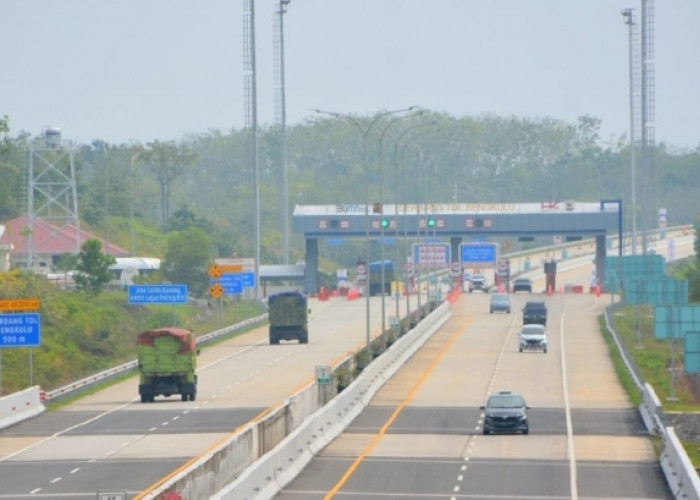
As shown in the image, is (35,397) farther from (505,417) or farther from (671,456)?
(671,456)

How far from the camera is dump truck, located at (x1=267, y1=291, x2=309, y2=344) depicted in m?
86.7

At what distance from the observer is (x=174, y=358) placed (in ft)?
194

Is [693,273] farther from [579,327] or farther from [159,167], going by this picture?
[159,167]

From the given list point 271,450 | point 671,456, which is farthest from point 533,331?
point 271,450

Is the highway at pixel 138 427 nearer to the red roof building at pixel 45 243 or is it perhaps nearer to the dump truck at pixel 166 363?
the dump truck at pixel 166 363

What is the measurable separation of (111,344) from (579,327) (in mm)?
27731

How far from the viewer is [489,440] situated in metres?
47.6

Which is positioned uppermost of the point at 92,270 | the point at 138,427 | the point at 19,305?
Answer: the point at 92,270

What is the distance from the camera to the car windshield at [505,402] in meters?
49.3

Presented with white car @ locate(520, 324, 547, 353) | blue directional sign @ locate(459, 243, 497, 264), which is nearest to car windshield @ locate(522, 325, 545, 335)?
white car @ locate(520, 324, 547, 353)

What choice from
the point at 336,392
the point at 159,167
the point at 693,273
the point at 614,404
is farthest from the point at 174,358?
the point at 159,167

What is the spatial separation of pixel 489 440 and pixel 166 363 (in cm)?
1520

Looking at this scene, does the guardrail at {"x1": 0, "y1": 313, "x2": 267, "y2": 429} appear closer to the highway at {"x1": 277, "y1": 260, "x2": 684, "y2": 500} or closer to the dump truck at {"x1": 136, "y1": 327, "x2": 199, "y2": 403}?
the dump truck at {"x1": 136, "y1": 327, "x2": 199, "y2": 403}

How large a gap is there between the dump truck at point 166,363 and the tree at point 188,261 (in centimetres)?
5875
